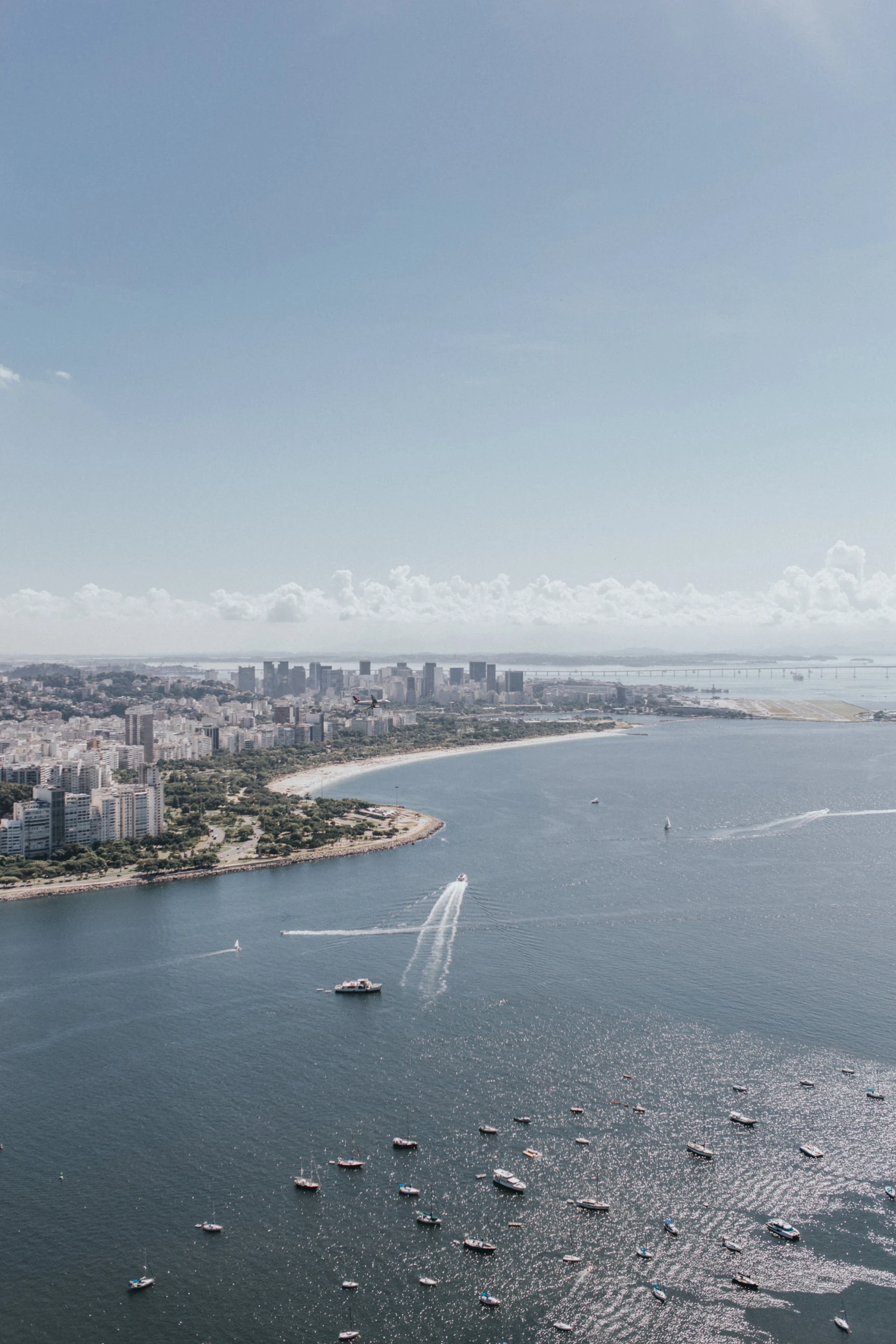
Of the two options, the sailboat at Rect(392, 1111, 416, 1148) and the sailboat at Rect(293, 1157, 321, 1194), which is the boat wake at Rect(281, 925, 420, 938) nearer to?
the sailboat at Rect(392, 1111, 416, 1148)

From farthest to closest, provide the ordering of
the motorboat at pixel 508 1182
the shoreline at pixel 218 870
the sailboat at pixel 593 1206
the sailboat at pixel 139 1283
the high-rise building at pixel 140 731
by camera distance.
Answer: the high-rise building at pixel 140 731, the shoreline at pixel 218 870, the motorboat at pixel 508 1182, the sailboat at pixel 593 1206, the sailboat at pixel 139 1283

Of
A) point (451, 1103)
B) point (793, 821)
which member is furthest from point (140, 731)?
point (451, 1103)

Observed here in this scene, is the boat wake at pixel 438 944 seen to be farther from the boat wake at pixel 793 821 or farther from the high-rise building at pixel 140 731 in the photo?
the high-rise building at pixel 140 731

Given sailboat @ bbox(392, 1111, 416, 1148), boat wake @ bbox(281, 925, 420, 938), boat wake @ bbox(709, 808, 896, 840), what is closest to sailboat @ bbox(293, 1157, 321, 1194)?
sailboat @ bbox(392, 1111, 416, 1148)

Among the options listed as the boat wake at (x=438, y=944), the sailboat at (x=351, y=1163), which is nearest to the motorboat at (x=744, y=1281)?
the sailboat at (x=351, y=1163)

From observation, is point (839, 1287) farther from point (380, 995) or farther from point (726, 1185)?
point (380, 995)

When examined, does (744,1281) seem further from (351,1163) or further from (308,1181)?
(308,1181)
